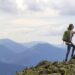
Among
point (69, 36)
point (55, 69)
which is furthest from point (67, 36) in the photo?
point (55, 69)

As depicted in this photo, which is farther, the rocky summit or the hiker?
the hiker

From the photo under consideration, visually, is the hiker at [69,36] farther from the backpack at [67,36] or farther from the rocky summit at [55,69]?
the rocky summit at [55,69]

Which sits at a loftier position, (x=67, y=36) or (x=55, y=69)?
(x=67, y=36)

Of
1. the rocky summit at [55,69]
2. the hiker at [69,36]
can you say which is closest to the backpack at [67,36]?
the hiker at [69,36]

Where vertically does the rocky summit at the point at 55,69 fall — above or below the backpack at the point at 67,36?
below

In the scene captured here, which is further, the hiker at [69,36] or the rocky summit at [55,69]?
the hiker at [69,36]

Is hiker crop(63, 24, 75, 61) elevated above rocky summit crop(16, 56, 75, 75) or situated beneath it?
Answer: elevated above

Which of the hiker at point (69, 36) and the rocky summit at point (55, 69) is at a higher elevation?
the hiker at point (69, 36)

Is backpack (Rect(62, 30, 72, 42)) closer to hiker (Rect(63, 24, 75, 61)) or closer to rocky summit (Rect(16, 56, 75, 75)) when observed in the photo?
hiker (Rect(63, 24, 75, 61))

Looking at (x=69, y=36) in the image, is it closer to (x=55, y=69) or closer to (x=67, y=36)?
(x=67, y=36)

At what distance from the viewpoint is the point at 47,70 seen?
28188 millimetres

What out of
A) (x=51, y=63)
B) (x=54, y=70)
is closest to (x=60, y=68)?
(x=54, y=70)

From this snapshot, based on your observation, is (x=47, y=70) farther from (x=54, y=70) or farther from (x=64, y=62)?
(x=64, y=62)

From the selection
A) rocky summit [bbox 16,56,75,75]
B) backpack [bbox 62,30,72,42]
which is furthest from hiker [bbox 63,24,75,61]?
rocky summit [bbox 16,56,75,75]
